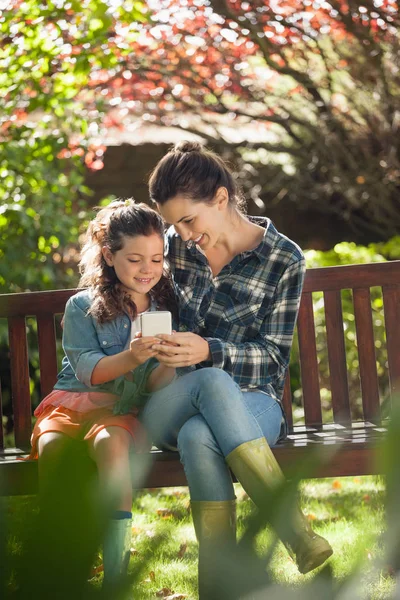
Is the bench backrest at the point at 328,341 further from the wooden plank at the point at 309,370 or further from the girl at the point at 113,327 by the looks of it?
the girl at the point at 113,327

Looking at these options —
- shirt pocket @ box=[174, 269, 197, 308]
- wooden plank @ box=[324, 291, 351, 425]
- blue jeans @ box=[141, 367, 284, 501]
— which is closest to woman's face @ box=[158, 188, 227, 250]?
shirt pocket @ box=[174, 269, 197, 308]

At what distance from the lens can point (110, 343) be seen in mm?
2670

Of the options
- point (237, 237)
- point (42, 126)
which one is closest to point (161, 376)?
point (237, 237)

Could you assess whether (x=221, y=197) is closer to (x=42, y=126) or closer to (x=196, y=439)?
(x=196, y=439)

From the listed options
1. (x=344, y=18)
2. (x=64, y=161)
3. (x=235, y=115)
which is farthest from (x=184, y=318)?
(x=235, y=115)

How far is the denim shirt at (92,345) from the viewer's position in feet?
8.59

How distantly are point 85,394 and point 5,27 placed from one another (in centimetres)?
219

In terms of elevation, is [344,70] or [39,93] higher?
[344,70]

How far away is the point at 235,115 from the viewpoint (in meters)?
6.93

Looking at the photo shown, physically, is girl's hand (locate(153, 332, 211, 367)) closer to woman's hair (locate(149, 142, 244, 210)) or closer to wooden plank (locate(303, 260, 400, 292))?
woman's hair (locate(149, 142, 244, 210))

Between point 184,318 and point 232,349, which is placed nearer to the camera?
point 232,349

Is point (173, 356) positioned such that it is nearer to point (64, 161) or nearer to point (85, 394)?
point (85, 394)

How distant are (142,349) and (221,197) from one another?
599 mm

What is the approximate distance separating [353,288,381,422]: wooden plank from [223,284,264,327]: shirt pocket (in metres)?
0.55
